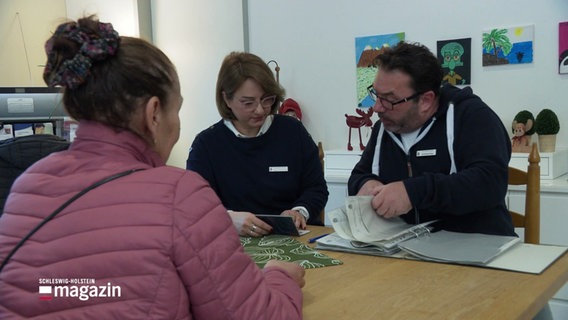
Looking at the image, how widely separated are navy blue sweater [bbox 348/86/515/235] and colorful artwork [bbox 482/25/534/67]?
4.26ft

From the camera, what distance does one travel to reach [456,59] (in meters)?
3.17

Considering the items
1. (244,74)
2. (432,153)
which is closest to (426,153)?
(432,153)

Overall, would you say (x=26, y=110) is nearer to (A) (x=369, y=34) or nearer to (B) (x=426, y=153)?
(B) (x=426, y=153)

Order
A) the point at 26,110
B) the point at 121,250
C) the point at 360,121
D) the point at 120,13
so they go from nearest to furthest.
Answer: the point at 121,250 → the point at 26,110 → the point at 360,121 → the point at 120,13

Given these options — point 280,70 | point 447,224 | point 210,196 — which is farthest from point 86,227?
point 280,70

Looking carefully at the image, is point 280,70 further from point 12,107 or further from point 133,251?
point 133,251

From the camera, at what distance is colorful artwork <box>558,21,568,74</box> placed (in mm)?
2824

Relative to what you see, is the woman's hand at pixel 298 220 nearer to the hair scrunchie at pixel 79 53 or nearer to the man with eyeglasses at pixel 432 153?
the man with eyeglasses at pixel 432 153

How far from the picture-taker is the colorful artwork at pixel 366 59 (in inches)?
136

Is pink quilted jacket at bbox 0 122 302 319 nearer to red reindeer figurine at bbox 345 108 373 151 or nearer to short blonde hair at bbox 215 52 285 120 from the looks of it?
short blonde hair at bbox 215 52 285 120

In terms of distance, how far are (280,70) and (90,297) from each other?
11.0 ft

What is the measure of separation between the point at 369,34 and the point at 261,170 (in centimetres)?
173

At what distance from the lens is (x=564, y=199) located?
2.51m

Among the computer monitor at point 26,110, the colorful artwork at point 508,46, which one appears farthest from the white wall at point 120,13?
the colorful artwork at point 508,46
